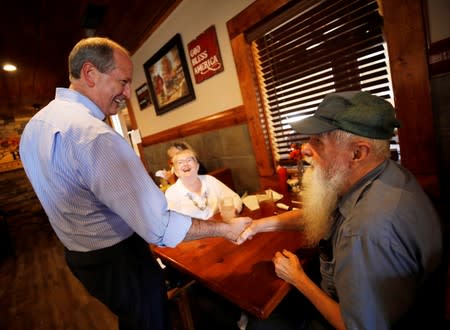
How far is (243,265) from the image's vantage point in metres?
1.02

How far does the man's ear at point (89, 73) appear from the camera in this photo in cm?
104

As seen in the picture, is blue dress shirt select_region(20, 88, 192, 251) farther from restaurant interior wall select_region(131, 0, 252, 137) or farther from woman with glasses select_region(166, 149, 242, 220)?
restaurant interior wall select_region(131, 0, 252, 137)

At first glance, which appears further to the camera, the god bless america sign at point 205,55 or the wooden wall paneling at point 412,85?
the god bless america sign at point 205,55

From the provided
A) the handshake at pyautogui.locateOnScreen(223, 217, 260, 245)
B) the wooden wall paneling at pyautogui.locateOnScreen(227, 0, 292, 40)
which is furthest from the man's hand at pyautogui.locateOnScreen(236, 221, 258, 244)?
the wooden wall paneling at pyautogui.locateOnScreen(227, 0, 292, 40)

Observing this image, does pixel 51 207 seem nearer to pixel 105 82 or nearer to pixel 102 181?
pixel 102 181

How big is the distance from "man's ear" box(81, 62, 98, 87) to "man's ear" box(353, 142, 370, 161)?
1.18 m

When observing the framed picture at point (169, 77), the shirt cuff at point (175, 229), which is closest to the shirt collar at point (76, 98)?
the shirt cuff at point (175, 229)

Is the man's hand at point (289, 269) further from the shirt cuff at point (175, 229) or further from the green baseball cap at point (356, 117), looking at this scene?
the green baseball cap at point (356, 117)

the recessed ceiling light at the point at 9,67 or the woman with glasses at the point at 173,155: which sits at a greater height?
the recessed ceiling light at the point at 9,67

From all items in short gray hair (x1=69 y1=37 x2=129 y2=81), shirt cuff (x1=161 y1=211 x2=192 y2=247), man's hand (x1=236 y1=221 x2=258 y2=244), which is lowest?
man's hand (x1=236 y1=221 x2=258 y2=244)

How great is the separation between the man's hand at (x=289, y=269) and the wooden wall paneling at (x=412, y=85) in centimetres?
97

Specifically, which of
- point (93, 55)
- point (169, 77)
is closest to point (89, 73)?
point (93, 55)

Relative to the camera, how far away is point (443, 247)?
2.61 feet

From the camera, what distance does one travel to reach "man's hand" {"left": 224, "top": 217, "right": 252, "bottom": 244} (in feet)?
3.69
